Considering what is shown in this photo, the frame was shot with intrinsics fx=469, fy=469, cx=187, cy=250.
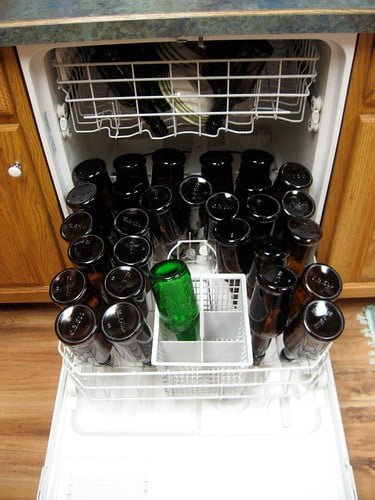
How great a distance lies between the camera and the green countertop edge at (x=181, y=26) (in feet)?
2.47

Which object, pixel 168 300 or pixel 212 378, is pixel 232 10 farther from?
pixel 212 378

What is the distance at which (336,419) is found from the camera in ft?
2.93

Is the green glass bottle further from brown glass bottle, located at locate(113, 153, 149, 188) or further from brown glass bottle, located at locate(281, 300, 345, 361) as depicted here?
brown glass bottle, located at locate(113, 153, 149, 188)

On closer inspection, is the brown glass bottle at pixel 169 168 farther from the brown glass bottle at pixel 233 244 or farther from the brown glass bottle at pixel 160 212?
the brown glass bottle at pixel 233 244

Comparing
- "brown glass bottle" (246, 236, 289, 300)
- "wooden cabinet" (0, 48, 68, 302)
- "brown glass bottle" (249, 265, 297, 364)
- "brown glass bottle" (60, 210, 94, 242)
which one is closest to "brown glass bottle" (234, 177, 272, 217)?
"brown glass bottle" (246, 236, 289, 300)

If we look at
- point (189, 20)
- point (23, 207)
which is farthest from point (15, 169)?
point (189, 20)

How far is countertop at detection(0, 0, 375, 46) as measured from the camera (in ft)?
2.47

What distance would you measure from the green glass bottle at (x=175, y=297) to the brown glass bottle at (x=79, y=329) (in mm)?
119

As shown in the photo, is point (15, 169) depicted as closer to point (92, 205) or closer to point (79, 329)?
point (92, 205)

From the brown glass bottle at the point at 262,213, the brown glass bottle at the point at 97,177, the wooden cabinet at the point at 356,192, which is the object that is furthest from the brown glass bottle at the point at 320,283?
the brown glass bottle at the point at 97,177

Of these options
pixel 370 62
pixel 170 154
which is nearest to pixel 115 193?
pixel 170 154

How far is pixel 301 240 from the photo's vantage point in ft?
2.90

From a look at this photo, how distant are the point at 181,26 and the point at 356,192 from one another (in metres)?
0.50

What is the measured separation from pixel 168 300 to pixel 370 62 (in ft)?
1.79
